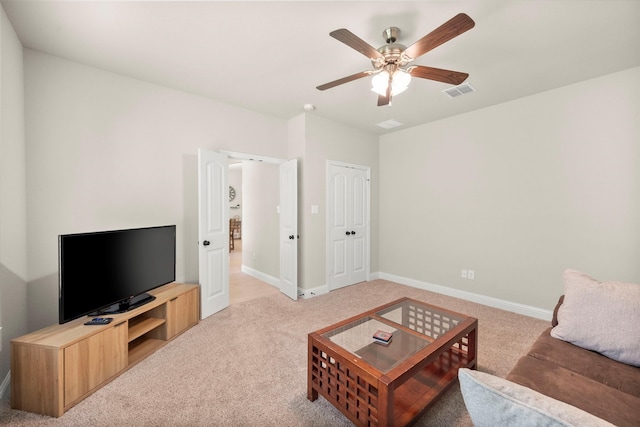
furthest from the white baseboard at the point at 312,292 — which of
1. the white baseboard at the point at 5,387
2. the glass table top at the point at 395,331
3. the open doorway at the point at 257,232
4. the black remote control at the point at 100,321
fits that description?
the white baseboard at the point at 5,387

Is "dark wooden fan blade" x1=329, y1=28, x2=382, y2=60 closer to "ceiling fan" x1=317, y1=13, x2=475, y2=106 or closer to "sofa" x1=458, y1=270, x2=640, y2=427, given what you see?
"ceiling fan" x1=317, y1=13, x2=475, y2=106

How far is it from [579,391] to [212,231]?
3.21 m

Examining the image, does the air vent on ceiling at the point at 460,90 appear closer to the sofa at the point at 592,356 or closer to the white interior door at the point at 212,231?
the sofa at the point at 592,356

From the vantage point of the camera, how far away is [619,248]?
2701mm

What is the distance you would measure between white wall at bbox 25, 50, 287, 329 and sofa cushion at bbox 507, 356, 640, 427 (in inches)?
125

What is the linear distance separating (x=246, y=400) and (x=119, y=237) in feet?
5.43

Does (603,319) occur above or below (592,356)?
above

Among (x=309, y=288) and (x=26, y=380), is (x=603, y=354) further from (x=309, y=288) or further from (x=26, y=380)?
(x=26, y=380)

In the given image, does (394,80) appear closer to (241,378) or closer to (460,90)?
(460,90)

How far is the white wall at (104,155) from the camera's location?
89.8 inches

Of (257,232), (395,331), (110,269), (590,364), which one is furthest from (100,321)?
(590,364)

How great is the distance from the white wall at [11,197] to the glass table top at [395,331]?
2297 mm

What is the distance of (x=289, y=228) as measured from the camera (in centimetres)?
393

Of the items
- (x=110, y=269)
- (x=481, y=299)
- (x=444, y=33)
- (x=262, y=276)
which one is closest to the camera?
(x=444, y=33)
